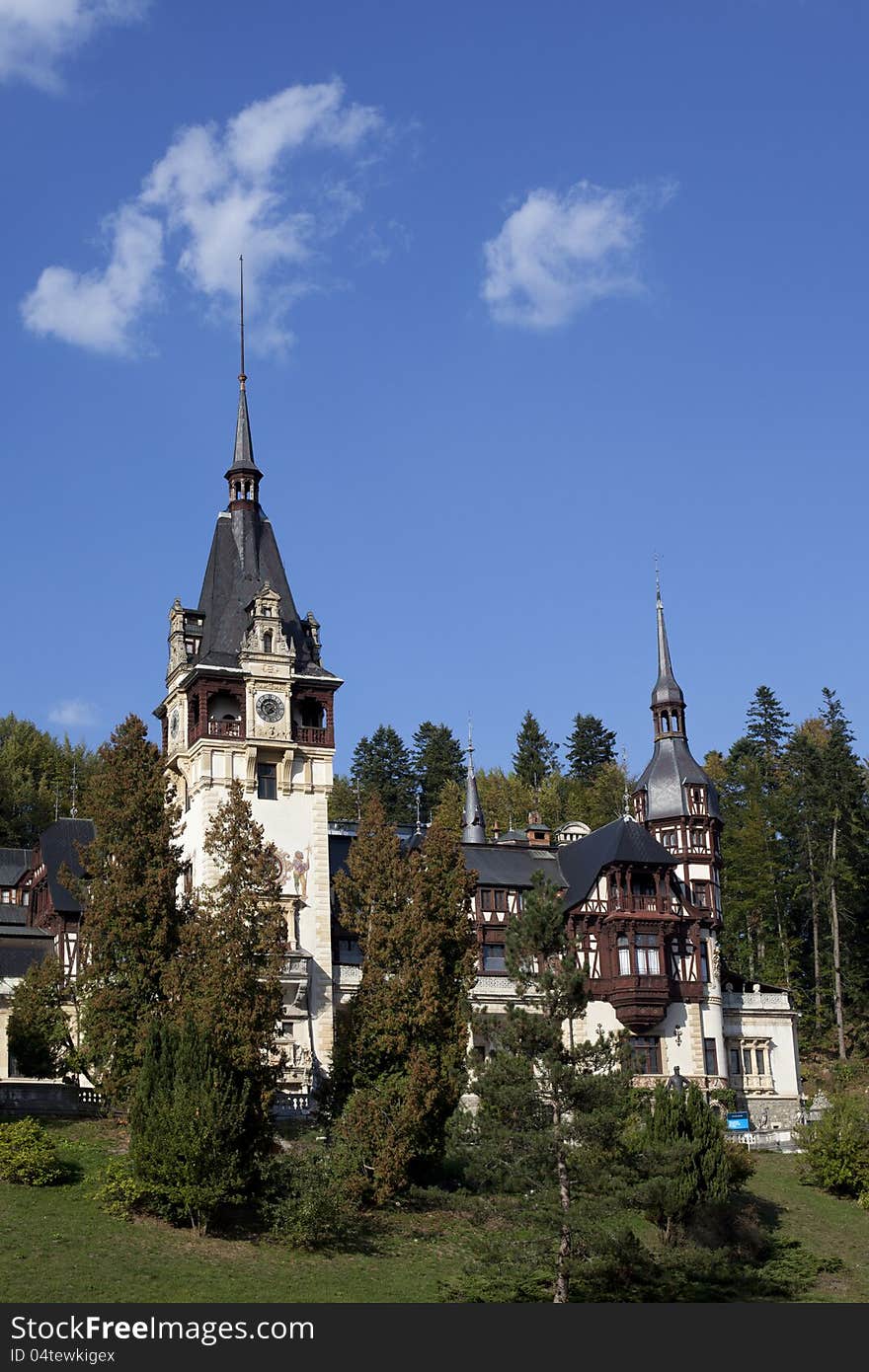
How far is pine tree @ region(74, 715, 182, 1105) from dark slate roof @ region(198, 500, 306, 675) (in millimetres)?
13793

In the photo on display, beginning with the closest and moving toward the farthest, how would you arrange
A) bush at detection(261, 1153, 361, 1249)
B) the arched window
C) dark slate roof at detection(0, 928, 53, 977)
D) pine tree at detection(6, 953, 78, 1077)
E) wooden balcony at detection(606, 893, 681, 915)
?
bush at detection(261, 1153, 361, 1249) → pine tree at detection(6, 953, 78, 1077) → dark slate roof at detection(0, 928, 53, 977) → the arched window → wooden balcony at detection(606, 893, 681, 915)

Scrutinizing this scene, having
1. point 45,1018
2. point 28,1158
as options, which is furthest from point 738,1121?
point 28,1158

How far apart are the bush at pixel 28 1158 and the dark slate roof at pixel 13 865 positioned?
31.4 meters

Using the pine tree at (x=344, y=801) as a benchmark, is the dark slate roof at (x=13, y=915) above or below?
below

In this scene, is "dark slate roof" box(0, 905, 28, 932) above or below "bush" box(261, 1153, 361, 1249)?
above

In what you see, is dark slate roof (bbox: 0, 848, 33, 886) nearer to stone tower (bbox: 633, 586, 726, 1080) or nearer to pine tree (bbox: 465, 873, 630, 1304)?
stone tower (bbox: 633, 586, 726, 1080)

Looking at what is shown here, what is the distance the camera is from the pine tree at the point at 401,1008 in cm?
4656

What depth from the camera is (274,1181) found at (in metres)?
43.4

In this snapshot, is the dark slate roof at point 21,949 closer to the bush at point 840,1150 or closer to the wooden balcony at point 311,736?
the wooden balcony at point 311,736

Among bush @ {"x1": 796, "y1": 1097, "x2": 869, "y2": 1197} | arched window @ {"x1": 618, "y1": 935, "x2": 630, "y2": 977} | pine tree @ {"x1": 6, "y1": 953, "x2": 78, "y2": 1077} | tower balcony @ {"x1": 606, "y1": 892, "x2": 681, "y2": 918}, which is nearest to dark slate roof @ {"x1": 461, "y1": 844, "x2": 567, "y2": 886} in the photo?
tower balcony @ {"x1": 606, "y1": 892, "x2": 681, "y2": 918}

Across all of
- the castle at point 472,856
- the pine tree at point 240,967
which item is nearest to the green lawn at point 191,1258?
the pine tree at point 240,967

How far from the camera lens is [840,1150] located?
5484 cm

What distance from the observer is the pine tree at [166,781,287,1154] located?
4456 cm

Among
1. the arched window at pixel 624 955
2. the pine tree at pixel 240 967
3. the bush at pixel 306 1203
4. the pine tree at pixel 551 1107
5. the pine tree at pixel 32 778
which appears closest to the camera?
the pine tree at pixel 551 1107
